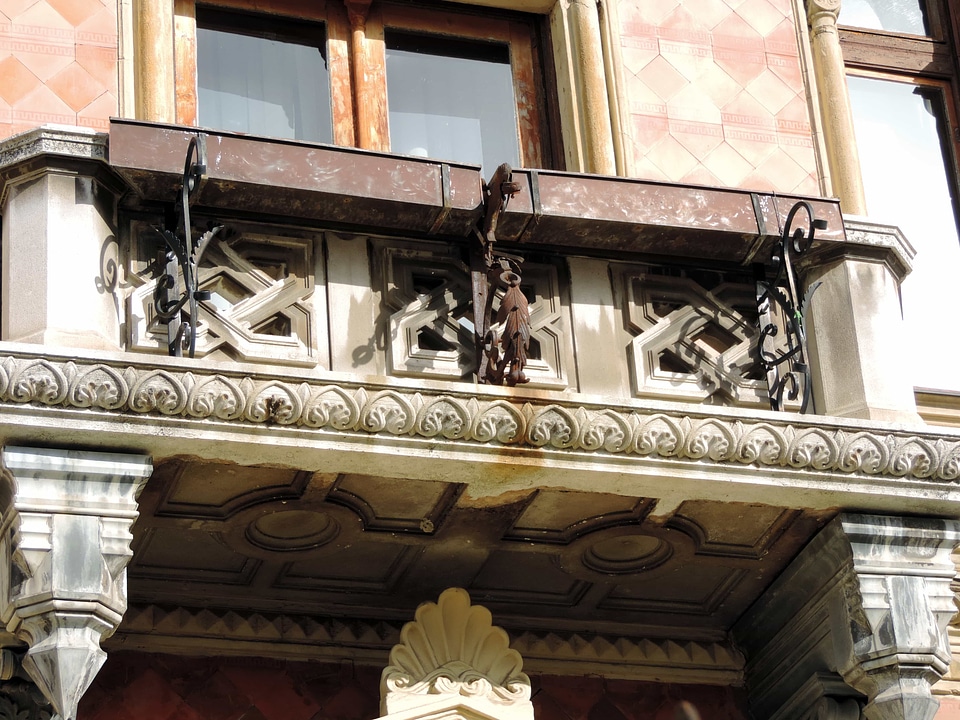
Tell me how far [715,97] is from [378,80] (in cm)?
188

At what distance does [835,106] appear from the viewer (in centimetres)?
1191

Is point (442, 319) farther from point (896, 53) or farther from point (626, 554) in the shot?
point (896, 53)

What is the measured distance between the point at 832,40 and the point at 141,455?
5.52 meters

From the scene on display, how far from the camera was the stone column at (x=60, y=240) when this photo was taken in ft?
28.9

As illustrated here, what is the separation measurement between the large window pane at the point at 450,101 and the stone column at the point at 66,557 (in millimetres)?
3266

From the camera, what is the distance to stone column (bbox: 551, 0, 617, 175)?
36.1ft

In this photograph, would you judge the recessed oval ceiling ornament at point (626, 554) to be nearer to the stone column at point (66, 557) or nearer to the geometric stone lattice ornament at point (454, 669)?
the geometric stone lattice ornament at point (454, 669)

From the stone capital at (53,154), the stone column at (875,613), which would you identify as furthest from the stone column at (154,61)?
the stone column at (875,613)

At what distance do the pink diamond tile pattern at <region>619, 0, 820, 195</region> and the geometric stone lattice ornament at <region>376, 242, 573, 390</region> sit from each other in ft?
5.57

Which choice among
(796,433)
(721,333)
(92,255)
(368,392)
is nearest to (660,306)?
(721,333)

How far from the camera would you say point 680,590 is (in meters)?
10.4

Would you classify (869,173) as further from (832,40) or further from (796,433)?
(796,433)

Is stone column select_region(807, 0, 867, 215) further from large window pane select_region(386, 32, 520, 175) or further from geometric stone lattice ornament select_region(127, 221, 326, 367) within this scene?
geometric stone lattice ornament select_region(127, 221, 326, 367)

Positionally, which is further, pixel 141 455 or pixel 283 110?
pixel 283 110
